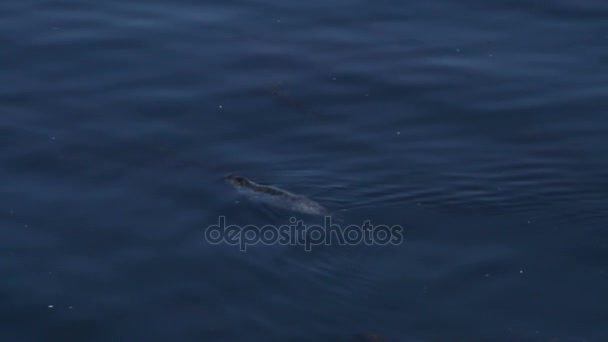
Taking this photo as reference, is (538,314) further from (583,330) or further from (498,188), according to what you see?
(498,188)

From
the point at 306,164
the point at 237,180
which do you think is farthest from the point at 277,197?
the point at 306,164

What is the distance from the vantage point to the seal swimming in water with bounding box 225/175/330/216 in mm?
14453

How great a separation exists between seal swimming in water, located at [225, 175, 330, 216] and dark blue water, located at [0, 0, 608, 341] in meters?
0.16

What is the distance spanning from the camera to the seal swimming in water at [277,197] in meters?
14.5

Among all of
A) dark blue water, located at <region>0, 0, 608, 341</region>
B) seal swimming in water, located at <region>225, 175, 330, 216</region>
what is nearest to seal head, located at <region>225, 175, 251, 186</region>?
seal swimming in water, located at <region>225, 175, 330, 216</region>

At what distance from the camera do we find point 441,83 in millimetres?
17797

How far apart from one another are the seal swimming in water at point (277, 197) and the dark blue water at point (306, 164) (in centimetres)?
16

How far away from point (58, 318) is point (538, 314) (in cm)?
619

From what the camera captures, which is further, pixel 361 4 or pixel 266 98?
pixel 361 4

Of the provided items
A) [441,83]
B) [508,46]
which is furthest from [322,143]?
[508,46]

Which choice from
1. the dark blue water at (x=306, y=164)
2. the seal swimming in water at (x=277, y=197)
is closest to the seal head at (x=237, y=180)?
the seal swimming in water at (x=277, y=197)

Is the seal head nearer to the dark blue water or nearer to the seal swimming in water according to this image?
the seal swimming in water

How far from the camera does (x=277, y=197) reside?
14.7 m

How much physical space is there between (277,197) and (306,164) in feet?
3.83
